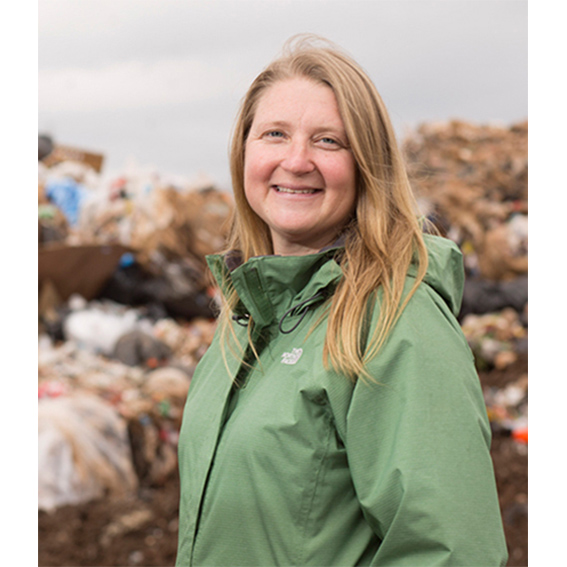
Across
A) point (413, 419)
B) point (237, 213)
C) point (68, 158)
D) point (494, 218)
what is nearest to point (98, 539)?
point (237, 213)

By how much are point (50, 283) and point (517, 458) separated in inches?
175

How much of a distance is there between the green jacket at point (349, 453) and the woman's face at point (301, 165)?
124 mm

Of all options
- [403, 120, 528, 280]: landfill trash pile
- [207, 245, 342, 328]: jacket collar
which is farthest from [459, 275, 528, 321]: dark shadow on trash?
[207, 245, 342, 328]: jacket collar

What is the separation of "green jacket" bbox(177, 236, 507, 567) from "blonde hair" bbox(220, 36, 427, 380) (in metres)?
0.03

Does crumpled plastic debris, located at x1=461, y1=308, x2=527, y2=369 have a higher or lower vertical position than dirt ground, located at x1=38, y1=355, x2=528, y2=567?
higher

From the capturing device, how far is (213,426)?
146cm

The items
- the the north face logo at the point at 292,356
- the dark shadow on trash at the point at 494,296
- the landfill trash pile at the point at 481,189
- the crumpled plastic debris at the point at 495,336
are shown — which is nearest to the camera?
the the north face logo at the point at 292,356

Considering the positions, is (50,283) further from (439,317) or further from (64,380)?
(439,317)

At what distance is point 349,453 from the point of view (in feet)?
3.93

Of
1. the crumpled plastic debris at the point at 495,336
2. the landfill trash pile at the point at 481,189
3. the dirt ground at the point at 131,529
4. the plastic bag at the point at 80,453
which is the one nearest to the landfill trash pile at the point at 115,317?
the plastic bag at the point at 80,453

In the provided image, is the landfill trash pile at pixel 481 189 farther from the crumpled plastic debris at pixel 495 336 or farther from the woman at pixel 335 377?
the woman at pixel 335 377

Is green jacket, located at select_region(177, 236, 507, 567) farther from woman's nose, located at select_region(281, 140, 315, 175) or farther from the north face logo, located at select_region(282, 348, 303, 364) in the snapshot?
woman's nose, located at select_region(281, 140, 315, 175)

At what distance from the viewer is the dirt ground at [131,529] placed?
12.3ft

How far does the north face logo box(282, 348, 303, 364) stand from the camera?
1371mm
